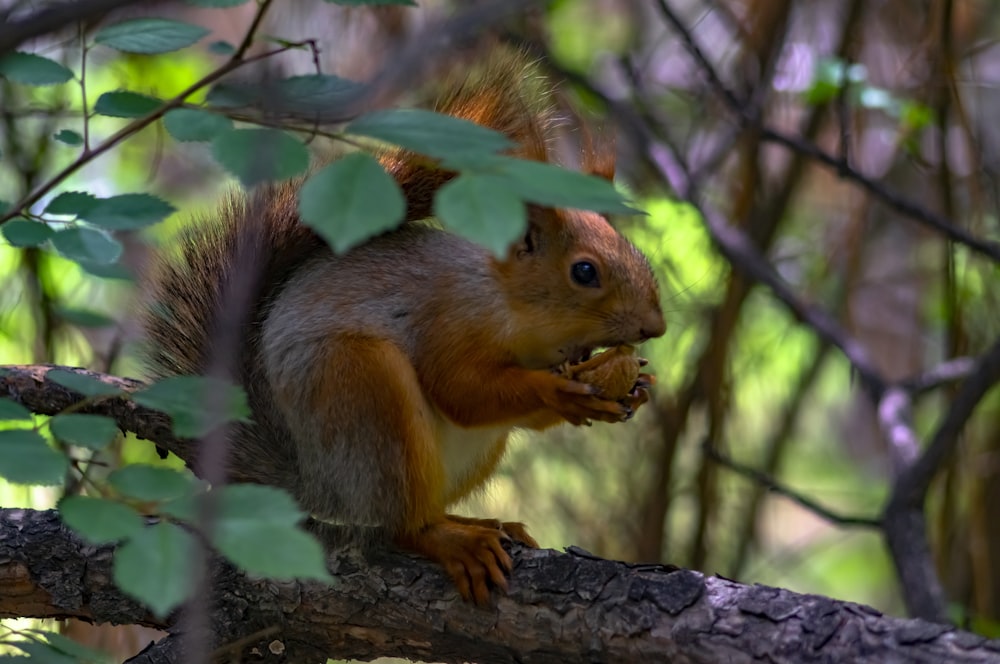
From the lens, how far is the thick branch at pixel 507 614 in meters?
1.21

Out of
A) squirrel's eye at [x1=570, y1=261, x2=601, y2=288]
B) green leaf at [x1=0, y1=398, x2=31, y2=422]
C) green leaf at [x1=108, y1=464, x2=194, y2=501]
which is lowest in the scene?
green leaf at [x1=108, y1=464, x2=194, y2=501]

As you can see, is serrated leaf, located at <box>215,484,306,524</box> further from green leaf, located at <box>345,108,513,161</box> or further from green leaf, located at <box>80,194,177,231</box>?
green leaf, located at <box>80,194,177,231</box>

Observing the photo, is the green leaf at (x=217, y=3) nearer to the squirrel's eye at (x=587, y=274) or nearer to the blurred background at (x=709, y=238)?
the squirrel's eye at (x=587, y=274)

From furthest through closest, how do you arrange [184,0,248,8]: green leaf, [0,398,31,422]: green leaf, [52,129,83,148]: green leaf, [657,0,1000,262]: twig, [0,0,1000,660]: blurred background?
[0,0,1000,660]: blurred background, [657,0,1000,262]: twig, [52,129,83,148]: green leaf, [184,0,248,8]: green leaf, [0,398,31,422]: green leaf

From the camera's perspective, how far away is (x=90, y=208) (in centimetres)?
120

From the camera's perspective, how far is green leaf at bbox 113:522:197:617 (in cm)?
74

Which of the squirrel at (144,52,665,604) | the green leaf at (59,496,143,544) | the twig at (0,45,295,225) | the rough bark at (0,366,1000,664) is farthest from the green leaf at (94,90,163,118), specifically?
the rough bark at (0,366,1000,664)

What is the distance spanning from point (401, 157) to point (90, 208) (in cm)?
62

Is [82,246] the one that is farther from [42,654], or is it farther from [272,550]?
[272,550]

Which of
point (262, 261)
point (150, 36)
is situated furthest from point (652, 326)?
point (150, 36)

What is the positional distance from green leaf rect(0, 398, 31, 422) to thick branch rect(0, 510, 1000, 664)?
485mm

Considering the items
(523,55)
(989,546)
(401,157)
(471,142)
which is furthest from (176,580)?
(989,546)

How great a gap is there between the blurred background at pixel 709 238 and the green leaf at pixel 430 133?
4.39ft

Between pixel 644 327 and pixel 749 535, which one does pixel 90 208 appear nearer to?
pixel 644 327
